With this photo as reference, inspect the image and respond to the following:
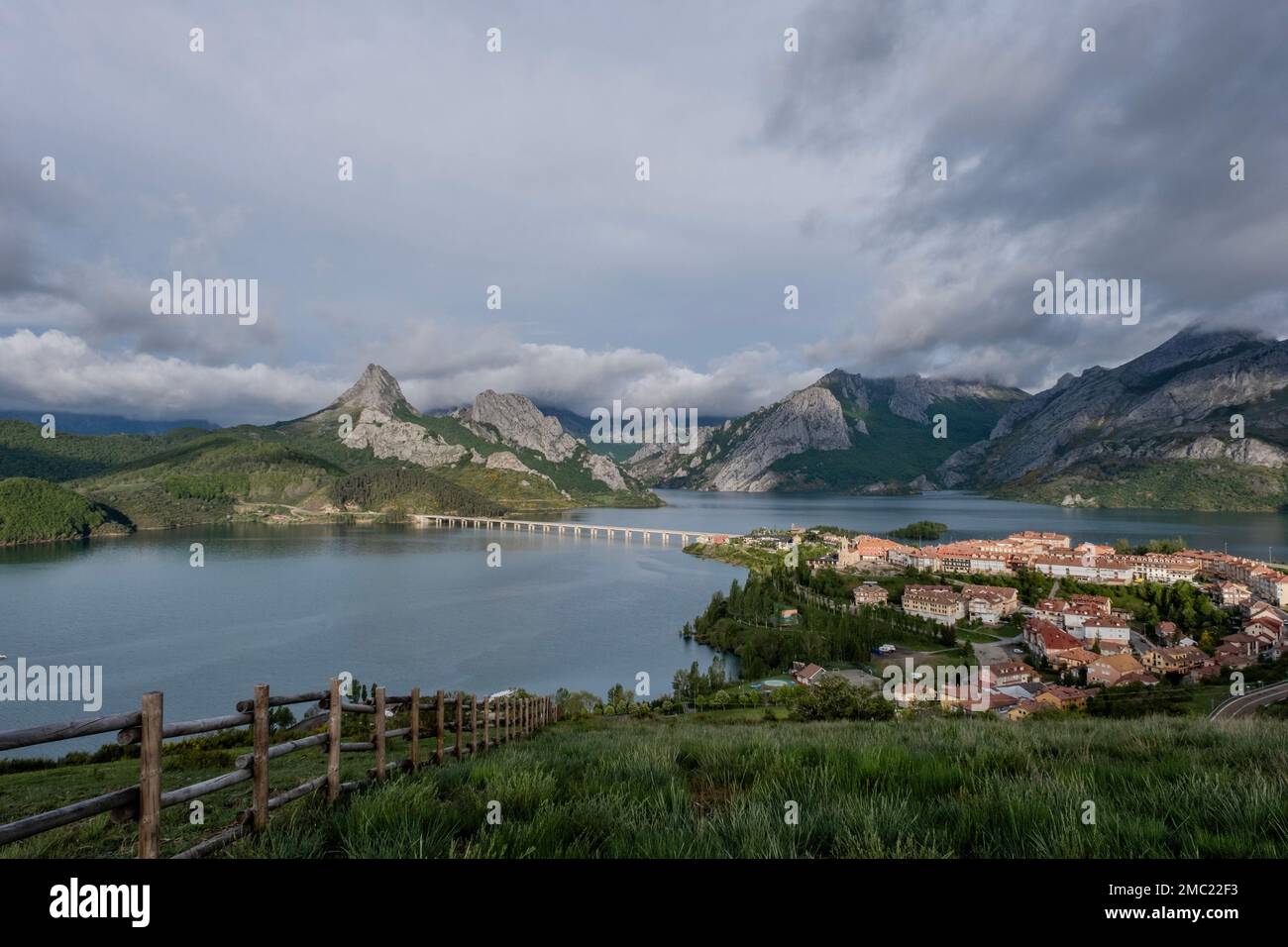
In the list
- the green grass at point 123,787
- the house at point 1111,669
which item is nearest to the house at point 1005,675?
the house at point 1111,669

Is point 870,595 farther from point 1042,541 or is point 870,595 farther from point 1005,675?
point 1042,541

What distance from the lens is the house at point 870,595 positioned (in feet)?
267

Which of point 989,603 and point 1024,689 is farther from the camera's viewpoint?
point 989,603

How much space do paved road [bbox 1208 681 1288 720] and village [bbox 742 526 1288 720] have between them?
5.43 metres

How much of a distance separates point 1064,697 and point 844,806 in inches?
1822

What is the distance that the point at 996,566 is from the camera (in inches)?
3962

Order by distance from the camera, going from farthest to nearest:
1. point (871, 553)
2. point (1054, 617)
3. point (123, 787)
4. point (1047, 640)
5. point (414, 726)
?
point (871, 553), point (1054, 617), point (1047, 640), point (123, 787), point (414, 726)

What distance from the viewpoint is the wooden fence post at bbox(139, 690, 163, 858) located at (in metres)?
3.81

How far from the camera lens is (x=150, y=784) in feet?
12.5

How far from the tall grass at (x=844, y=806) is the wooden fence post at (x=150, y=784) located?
53cm

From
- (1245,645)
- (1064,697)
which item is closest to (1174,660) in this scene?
(1245,645)

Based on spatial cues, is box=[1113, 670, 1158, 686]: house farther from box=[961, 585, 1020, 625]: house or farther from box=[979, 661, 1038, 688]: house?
box=[961, 585, 1020, 625]: house
